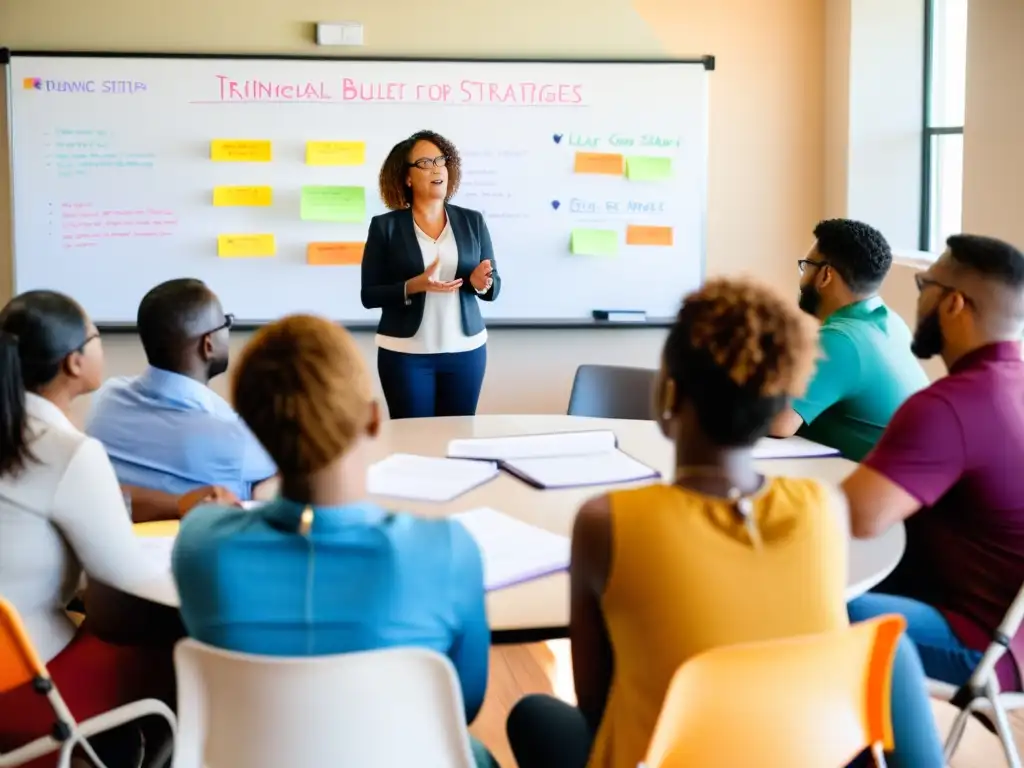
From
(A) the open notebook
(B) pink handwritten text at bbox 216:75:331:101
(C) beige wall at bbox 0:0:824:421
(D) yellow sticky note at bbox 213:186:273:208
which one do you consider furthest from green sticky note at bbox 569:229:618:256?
(A) the open notebook

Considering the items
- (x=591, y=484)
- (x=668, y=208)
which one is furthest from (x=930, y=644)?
(x=668, y=208)

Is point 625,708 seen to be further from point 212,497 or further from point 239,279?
point 239,279

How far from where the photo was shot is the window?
4.70m

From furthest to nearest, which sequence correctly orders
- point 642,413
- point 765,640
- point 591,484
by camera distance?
point 642,413
point 591,484
point 765,640

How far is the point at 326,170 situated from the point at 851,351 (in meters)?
2.63

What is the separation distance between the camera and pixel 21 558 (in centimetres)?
193

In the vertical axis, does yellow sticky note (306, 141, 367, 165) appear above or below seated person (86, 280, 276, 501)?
above

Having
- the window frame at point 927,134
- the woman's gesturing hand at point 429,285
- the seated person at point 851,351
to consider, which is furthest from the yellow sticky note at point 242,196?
the window frame at point 927,134

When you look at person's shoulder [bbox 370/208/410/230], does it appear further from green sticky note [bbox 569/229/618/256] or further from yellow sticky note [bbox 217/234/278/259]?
green sticky note [bbox 569/229/618/256]

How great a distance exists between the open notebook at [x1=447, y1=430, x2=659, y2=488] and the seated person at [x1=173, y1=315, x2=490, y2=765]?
3.17 feet

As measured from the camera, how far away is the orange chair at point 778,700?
140 centimetres

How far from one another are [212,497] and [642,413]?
1.73 meters

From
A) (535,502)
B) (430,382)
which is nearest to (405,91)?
(430,382)

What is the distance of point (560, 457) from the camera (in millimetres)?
2705
